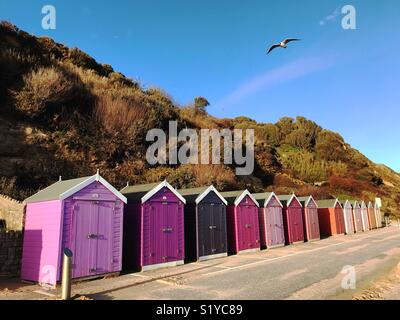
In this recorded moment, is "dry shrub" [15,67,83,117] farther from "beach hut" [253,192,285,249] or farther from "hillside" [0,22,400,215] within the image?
"beach hut" [253,192,285,249]

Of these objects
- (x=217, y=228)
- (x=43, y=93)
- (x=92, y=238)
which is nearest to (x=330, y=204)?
(x=217, y=228)

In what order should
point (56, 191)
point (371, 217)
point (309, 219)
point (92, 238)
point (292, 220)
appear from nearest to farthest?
point (92, 238) < point (56, 191) < point (292, 220) < point (309, 219) < point (371, 217)

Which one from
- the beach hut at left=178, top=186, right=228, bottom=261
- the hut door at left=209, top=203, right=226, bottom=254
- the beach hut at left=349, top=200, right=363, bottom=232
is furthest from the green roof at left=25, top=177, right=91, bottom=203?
the beach hut at left=349, top=200, right=363, bottom=232

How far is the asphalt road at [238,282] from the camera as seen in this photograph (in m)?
7.48

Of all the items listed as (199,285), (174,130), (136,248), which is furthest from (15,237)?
(174,130)

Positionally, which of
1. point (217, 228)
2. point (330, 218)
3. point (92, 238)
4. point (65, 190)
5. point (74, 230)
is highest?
point (65, 190)

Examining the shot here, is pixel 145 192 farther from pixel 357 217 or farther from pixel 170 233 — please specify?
pixel 357 217

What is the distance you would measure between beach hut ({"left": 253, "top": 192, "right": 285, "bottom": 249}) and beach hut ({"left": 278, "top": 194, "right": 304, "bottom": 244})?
0.89 m

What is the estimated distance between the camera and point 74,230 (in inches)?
366

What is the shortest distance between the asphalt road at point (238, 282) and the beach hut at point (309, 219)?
923cm


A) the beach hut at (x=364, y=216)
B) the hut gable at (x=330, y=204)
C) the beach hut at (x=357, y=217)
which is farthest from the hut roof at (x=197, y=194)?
the beach hut at (x=364, y=216)

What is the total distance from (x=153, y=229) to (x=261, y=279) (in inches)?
162

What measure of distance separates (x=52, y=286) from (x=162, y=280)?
2777 millimetres

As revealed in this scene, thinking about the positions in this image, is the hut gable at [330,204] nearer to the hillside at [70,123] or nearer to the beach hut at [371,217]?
the hillside at [70,123]
